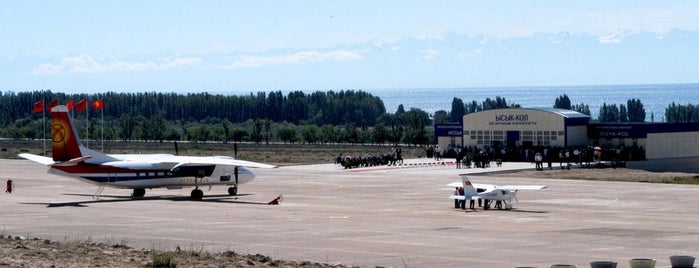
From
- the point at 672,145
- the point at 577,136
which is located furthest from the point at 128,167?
the point at 672,145

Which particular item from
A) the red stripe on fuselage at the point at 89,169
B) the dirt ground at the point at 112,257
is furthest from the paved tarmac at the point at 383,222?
the dirt ground at the point at 112,257

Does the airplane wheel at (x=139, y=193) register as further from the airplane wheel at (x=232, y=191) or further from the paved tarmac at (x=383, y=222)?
the airplane wheel at (x=232, y=191)

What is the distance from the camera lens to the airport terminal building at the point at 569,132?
89.9 m

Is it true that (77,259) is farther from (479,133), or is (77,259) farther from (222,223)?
(479,133)

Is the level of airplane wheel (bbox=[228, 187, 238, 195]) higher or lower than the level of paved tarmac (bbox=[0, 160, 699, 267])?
higher

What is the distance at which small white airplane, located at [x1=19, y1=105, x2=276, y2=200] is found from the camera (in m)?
55.6

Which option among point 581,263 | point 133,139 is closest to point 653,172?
point 581,263

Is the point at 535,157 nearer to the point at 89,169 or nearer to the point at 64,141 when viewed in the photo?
the point at 89,169

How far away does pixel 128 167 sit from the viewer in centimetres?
5628

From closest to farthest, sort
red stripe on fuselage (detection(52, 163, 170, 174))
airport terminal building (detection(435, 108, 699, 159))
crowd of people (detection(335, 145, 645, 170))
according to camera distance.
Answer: red stripe on fuselage (detection(52, 163, 170, 174)) < crowd of people (detection(335, 145, 645, 170)) < airport terminal building (detection(435, 108, 699, 159))

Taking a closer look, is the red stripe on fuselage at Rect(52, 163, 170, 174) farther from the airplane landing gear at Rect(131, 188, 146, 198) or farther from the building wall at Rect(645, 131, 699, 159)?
the building wall at Rect(645, 131, 699, 159)

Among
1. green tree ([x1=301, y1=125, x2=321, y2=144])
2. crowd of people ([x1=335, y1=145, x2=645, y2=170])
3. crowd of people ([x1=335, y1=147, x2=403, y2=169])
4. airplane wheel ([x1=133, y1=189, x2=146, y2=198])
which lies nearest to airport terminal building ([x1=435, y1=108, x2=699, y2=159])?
crowd of people ([x1=335, y1=145, x2=645, y2=170])

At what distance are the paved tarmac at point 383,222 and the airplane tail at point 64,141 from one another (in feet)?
6.95

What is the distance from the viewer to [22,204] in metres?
53.0
